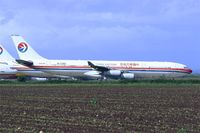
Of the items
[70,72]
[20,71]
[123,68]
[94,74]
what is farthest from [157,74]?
[20,71]

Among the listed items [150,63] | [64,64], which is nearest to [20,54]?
[64,64]

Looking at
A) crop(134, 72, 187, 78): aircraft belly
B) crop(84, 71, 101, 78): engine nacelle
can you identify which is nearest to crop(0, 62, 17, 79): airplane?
crop(84, 71, 101, 78): engine nacelle

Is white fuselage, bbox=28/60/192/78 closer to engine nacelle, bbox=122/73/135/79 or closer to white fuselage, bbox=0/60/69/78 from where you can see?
engine nacelle, bbox=122/73/135/79

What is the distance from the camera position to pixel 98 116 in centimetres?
2138

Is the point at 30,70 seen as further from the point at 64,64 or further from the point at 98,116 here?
the point at 98,116

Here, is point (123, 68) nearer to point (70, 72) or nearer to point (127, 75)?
point (127, 75)

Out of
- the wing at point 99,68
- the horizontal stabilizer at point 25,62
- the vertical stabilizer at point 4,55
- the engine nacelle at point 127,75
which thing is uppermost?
the vertical stabilizer at point 4,55

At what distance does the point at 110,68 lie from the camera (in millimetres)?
88000

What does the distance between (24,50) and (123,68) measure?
20064 millimetres

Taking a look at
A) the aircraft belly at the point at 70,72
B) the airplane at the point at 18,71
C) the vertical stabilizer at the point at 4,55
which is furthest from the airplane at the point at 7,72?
the vertical stabilizer at the point at 4,55

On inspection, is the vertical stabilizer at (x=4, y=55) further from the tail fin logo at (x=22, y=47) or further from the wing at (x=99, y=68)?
the wing at (x=99, y=68)

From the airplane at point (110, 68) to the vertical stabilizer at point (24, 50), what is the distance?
5245mm

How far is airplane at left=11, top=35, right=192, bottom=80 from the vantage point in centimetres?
8644

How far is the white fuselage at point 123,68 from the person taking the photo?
284 feet
